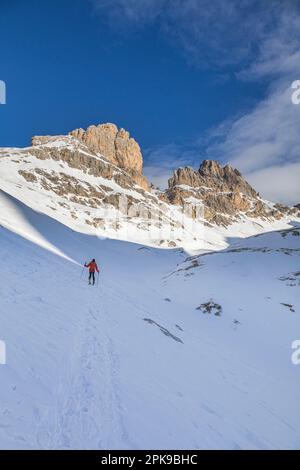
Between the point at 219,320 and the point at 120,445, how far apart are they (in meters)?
17.2

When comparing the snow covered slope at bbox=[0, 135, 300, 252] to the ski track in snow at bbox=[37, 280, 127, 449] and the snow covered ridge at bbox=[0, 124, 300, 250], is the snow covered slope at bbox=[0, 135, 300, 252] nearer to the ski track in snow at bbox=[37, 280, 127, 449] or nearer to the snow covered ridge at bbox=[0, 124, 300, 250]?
the snow covered ridge at bbox=[0, 124, 300, 250]

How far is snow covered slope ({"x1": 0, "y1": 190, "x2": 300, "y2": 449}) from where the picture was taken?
590cm

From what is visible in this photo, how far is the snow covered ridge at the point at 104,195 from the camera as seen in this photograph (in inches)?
3184

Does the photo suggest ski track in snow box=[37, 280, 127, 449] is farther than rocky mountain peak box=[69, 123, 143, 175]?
No

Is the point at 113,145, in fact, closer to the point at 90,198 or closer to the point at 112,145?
the point at 112,145

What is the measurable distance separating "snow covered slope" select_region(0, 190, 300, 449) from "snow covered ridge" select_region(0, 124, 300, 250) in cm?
5218

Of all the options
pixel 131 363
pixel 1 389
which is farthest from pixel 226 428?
pixel 1 389

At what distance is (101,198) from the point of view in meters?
111

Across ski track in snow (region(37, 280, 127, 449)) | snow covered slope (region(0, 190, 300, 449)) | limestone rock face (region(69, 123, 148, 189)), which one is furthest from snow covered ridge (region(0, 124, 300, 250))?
ski track in snow (region(37, 280, 127, 449))

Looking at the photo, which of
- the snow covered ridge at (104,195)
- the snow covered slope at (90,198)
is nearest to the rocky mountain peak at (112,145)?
the snow covered ridge at (104,195)

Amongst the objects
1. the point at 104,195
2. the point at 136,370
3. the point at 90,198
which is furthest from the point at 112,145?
the point at 136,370

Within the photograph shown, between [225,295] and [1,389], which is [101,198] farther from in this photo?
[1,389]

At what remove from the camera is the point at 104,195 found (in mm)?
114062

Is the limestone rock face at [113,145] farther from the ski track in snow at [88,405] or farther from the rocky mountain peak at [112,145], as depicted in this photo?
the ski track in snow at [88,405]
